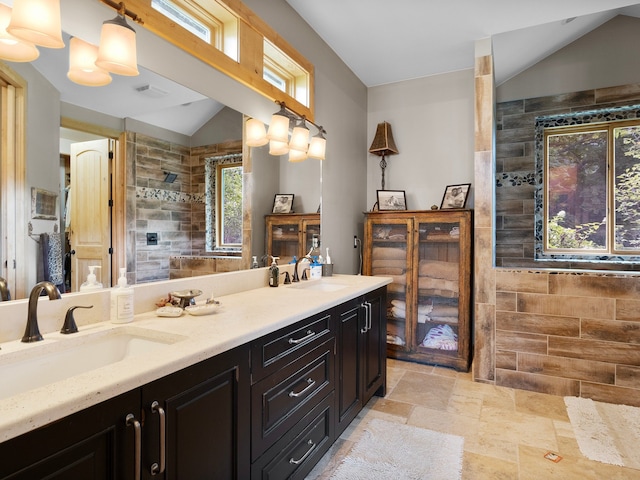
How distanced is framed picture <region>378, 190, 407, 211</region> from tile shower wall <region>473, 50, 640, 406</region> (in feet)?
2.98

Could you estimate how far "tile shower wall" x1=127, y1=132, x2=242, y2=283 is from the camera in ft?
5.22

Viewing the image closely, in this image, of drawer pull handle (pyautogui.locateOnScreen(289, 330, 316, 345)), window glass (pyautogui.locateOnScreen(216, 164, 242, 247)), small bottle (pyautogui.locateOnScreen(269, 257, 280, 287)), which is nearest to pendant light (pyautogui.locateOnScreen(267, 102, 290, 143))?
window glass (pyautogui.locateOnScreen(216, 164, 242, 247))

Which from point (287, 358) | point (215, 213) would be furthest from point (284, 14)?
point (287, 358)

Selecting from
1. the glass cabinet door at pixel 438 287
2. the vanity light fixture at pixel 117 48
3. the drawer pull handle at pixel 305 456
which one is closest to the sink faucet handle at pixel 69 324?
the vanity light fixture at pixel 117 48

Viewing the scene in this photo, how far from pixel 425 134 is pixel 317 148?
1.59m

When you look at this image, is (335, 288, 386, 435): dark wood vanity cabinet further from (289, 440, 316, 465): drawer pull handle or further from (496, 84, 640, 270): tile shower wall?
(496, 84, 640, 270): tile shower wall

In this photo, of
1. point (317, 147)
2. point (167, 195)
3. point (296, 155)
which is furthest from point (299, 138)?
point (167, 195)

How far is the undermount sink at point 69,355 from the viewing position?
1017 mm

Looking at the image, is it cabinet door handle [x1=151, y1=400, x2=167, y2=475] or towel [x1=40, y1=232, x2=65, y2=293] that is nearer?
cabinet door handle [x1=151, y1=400, x2=167, y2=475]

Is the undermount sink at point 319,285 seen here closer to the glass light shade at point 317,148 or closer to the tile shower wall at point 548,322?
the glass light shade at point 317,148

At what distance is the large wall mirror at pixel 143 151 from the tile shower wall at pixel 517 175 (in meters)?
2.70

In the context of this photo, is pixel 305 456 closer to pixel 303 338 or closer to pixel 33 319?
pixel 303 338

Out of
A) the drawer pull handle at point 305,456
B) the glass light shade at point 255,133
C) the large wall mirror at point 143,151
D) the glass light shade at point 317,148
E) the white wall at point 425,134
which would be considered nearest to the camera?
the large wall mirror at point 143,151

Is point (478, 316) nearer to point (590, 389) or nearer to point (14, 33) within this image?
point (590, 389)
